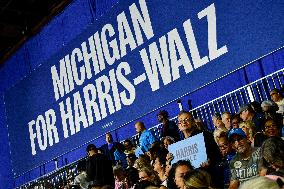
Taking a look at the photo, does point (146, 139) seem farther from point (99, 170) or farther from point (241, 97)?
point (241, 97)

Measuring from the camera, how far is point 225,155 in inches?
194

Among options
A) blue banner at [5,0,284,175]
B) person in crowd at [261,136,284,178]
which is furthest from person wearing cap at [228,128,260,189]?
blue banner at [5,0,284,175]

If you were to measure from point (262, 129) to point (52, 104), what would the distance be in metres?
9.31

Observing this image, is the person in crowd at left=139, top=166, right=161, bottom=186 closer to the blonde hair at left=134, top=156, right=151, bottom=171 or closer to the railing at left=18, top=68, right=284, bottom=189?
the blonde hair at left=134, top=156, right=151, bottom=171

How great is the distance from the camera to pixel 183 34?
8.83 m

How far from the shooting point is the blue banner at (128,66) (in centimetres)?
763

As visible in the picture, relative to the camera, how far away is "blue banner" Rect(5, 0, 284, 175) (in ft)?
25.0

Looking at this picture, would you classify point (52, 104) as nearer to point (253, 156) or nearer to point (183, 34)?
point (183, 34)

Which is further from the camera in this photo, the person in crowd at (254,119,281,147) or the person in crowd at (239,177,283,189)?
the person in crowd at (254,119,281,147)

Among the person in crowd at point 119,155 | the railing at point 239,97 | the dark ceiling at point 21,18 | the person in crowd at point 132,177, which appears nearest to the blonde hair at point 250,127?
the person in crowd at point 132,177

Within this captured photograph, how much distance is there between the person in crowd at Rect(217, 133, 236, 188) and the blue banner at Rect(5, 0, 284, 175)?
109 inches

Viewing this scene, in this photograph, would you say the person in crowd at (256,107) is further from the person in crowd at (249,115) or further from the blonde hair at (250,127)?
the blonde hair at (250,127)

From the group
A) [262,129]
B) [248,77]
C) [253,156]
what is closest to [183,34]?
[248,77]

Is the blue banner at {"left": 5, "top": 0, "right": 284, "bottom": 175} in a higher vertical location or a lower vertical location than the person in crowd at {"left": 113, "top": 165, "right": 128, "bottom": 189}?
higher
